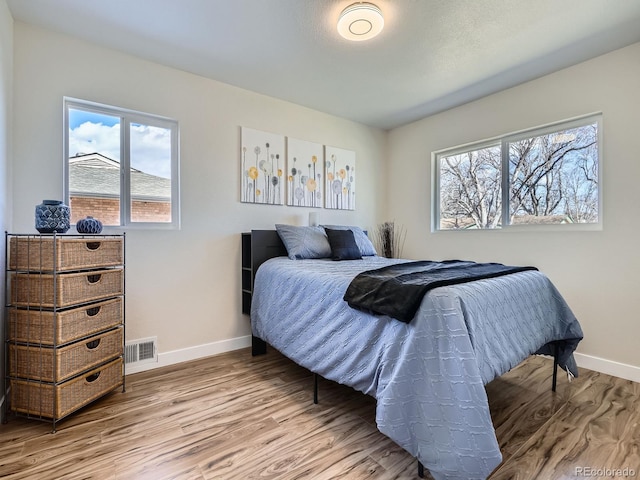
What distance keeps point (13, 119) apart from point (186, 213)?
1.21m

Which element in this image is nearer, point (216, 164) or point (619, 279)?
point (619, 279)

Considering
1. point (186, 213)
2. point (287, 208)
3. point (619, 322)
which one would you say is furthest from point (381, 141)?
point (619, 322)

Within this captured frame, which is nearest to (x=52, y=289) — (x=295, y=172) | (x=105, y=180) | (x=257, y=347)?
(x=105, y=180)

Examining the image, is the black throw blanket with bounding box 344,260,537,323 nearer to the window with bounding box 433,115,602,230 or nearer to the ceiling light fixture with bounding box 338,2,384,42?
the window with bounding box 433,115,602,230

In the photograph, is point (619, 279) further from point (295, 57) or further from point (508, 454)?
point (295, 57)

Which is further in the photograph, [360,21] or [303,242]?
[303,242]

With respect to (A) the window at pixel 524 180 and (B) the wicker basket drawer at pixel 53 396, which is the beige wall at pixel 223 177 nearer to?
(A) the window at pixel 524 180

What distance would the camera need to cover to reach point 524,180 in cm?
295

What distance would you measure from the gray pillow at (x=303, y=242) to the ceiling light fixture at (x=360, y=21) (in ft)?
5.13

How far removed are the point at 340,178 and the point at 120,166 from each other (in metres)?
2.23

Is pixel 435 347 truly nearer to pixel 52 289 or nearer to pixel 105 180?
pixel 52 289

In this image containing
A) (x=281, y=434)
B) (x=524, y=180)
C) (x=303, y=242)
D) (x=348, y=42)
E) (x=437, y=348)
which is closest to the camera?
(x=437, y=348)

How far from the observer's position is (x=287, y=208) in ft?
10.6

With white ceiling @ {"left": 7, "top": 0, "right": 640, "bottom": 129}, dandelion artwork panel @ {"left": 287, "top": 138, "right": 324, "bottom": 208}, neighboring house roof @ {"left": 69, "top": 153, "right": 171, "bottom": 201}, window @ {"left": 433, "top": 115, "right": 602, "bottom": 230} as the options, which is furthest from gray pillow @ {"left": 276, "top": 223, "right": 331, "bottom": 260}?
window @ {"left": 433, "top": 115, "right": 602, "bottom": 230}
